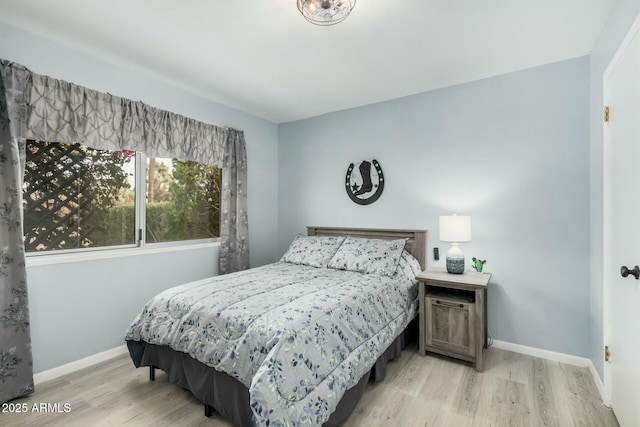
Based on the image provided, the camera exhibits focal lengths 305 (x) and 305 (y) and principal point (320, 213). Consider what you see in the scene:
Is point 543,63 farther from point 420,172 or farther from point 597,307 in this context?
point 597,307

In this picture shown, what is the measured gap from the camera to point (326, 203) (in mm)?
3885

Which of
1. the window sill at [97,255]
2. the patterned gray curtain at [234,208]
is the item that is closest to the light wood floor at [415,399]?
the window sill at [97,255]

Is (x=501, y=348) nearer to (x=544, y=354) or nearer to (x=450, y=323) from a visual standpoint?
(x=544, y=354)

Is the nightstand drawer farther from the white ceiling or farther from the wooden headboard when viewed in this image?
the white ceiling

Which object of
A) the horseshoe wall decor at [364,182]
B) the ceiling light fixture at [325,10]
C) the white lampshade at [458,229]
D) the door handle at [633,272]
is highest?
the ceiling light fixture at [325,10]

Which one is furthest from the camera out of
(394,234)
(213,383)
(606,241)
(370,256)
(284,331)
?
(394,234)

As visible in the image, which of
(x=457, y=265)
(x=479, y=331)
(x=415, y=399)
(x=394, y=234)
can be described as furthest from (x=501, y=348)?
(x=394, y=234)

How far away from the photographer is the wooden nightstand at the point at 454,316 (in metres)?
2.37

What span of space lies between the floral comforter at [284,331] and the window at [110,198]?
3.22ft

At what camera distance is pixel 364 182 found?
3562 mm

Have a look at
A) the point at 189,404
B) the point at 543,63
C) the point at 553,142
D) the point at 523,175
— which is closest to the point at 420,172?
the point at 523,175

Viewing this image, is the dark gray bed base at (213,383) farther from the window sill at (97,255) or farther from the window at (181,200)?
the window at (181,200)

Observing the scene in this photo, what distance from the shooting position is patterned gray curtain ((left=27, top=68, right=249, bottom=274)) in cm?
221

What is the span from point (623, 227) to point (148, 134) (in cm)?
348
